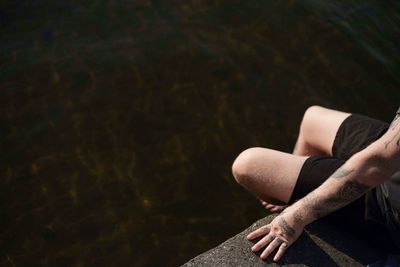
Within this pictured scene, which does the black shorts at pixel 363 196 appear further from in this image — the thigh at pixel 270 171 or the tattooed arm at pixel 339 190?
the tattooed arm at pixel 339 190

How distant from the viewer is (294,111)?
5445 millimetres

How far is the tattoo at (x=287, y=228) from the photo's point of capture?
3197mm

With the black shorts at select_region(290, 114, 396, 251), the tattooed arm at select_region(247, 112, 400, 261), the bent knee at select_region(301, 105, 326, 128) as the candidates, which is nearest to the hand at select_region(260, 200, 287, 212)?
the black shorts at select_region(290, 114, 396, 251)

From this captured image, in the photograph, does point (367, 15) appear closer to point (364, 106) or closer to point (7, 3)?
point (364, 106)

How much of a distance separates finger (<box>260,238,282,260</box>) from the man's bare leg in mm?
368

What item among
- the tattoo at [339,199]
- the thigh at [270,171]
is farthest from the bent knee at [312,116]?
the tattoo at [339,199]

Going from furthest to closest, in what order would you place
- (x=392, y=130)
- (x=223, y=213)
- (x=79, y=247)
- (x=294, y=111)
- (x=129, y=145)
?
(x=294, y=111), (x=129, y=145), (x=223, y=213), (x=79, y=247), (x=392, y=130)

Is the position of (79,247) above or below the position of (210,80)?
below

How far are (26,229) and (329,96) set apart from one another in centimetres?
368

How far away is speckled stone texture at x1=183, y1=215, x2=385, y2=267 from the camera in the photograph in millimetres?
3305

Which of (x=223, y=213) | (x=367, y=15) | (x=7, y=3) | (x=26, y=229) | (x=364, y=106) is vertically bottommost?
(x=26, y=229)

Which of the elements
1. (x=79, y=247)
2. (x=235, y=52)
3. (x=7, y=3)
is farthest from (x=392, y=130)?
(x=7, y=3)

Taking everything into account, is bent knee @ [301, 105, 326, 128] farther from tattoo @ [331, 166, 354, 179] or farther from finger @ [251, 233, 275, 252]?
finger @ [251, 233, 275, 252]

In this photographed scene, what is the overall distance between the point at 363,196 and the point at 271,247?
2.35ft
